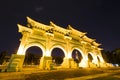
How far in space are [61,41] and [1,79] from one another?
41.3 ft

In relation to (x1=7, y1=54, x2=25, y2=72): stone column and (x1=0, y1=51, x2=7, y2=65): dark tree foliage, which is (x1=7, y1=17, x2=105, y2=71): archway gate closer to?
(x1=7, y1=54, x2=25, y2=72): stone column

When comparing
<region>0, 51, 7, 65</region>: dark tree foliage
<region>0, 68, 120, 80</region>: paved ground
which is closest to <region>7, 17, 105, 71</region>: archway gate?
<region>0, 68, 120, 80</region>: paved ground

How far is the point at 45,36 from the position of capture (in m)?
16.1

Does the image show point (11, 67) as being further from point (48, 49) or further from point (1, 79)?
point (48, 49)

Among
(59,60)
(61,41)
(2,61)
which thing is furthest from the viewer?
(59,60)

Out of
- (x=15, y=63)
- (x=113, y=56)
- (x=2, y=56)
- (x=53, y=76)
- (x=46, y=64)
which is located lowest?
(x=53, y=76)

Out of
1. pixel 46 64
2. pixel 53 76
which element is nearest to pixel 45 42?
pixel 46 64

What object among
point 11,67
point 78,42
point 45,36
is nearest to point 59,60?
point 78,42

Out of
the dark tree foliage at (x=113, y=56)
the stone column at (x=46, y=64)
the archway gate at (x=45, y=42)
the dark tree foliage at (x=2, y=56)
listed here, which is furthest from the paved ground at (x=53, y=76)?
the dark tree foliage at (x=113, y=56)

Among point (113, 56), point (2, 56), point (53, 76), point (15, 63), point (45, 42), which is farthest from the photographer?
point (113, 56)

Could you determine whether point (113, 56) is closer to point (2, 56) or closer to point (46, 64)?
point (46, 64)

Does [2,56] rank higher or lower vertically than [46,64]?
higher

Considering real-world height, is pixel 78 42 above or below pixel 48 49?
above

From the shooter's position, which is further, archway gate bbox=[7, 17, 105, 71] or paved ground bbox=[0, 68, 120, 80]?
archway gate bbox=[7, 17, 105, 71]
